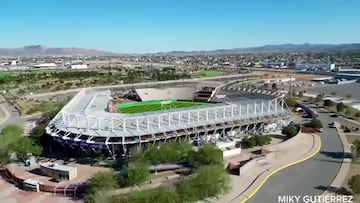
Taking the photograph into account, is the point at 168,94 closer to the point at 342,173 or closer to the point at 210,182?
the point at 342,173

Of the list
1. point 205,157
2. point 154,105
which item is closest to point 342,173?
point 205,157

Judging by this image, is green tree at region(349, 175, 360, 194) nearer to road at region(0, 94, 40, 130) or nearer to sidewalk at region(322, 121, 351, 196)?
sidewalk at region(322, 121, 351, 196)

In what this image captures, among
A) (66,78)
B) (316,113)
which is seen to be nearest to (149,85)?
(66,78)

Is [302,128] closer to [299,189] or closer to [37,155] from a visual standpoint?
[299,189]

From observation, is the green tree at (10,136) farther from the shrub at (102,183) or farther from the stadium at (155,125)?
the shrub at (102,183)

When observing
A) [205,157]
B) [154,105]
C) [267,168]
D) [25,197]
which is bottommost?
[25,197]

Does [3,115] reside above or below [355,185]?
below

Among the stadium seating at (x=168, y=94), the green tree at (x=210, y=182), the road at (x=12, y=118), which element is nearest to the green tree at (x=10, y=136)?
the road at (x=12, y=118)
